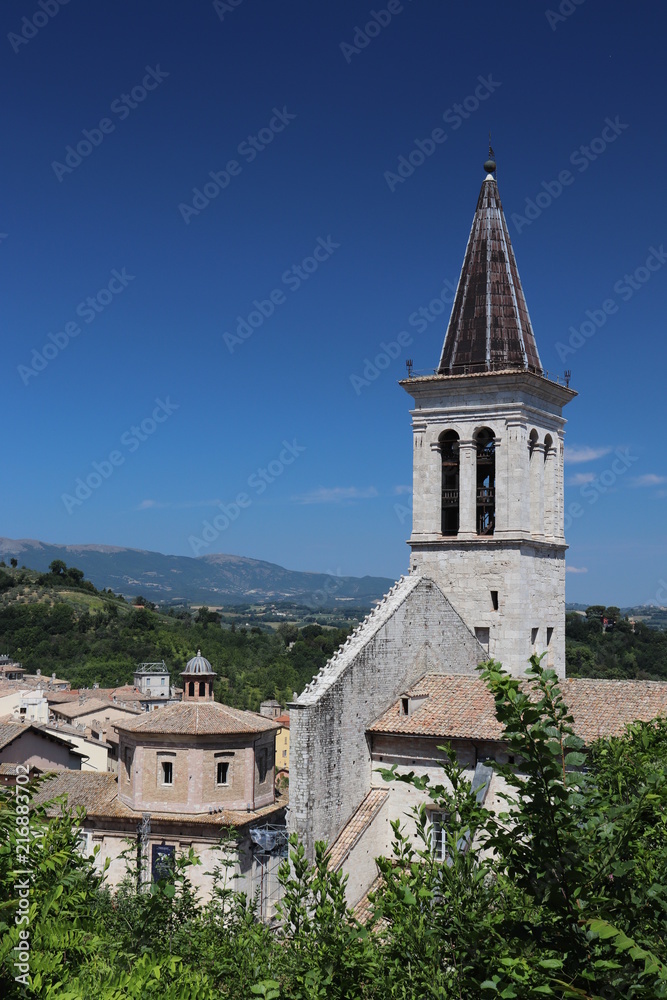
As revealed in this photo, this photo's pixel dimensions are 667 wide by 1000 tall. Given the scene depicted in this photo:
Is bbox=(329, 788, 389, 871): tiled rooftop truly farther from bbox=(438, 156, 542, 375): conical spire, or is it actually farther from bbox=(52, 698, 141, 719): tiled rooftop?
bbox=(52, 698, 141, 719): tiled rooftop

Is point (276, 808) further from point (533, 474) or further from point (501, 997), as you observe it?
point (501, 997)

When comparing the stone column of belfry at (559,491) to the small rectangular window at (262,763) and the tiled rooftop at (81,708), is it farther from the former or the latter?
the tiled rooftop at (81,708)

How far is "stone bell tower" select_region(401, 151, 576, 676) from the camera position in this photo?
94.2 ft

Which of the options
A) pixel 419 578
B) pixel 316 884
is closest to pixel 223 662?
pixel 419 578

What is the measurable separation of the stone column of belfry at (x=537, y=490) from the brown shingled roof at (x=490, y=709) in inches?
268

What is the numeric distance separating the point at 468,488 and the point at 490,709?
8.73 m

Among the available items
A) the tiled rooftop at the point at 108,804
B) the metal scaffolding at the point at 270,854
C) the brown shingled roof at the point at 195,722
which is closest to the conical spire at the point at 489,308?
the brown shingled roof at the point at 195,722

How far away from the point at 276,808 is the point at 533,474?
576 inches

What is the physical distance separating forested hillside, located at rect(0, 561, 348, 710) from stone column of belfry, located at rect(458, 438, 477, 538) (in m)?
63.2

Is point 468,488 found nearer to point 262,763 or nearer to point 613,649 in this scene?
point 262,763

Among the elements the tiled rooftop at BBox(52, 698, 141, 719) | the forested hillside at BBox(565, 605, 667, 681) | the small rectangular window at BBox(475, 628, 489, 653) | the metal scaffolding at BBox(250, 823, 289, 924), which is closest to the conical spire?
the small rectangular window at BBox(475, 628, 489, 653)

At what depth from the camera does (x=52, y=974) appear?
7.76 metres

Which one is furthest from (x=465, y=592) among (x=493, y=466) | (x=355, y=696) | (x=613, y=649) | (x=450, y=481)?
(x=613, y=649)

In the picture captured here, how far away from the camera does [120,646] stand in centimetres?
11962
